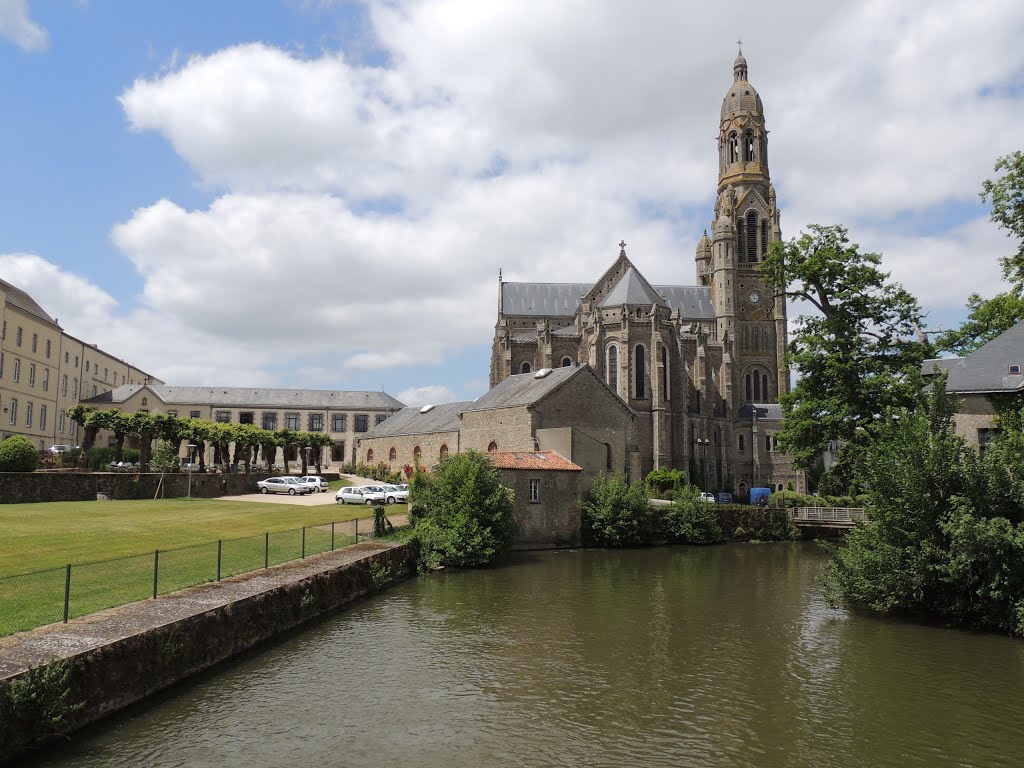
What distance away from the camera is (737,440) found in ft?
228

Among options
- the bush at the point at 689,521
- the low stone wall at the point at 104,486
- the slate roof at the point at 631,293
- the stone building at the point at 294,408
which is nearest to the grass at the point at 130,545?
the low stone wall at the point at 104,486

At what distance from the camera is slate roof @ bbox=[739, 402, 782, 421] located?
70375mm

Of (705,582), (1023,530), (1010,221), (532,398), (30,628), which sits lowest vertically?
(705,582)

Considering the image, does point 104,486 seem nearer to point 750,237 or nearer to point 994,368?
point 994,368

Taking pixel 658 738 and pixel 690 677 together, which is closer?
pixel 658 738

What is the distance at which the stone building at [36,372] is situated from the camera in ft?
157

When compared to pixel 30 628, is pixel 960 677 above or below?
below

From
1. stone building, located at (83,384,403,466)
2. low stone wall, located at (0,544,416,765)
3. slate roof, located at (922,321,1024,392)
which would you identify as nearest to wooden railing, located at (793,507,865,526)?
slate roof, located at (922,321,1024,392)

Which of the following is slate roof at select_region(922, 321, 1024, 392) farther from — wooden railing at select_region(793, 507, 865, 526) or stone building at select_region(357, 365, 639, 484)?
stone building at select_region(357, 365, 639, 484)

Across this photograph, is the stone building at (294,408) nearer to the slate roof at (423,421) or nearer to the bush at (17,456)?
the slate roof at (423,421)

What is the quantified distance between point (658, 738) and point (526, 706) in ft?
7.75

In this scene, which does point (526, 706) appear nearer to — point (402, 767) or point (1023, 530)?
point (402, 767)

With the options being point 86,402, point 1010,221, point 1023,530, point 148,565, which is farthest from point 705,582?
point 86,402

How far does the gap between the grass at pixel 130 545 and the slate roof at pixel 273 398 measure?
150 ft
